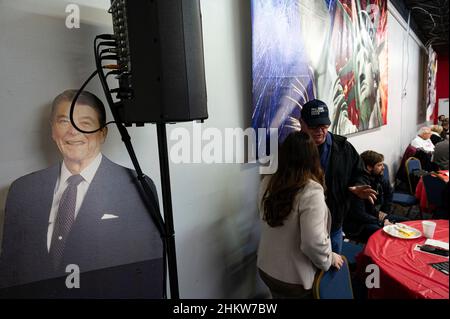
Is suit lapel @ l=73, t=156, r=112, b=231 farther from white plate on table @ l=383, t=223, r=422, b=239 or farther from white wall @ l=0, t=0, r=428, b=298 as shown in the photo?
white plate on table @ l=383, t=223, r=422, b=239

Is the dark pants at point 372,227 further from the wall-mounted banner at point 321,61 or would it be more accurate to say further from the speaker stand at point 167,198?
the speaker stand at point 167,198

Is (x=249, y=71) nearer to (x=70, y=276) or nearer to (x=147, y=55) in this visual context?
(x=147, y=55)

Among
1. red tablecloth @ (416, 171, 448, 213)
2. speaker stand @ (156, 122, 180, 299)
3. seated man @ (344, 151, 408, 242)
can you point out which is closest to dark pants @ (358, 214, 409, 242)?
seated man @ (344, 151, 408, 242)

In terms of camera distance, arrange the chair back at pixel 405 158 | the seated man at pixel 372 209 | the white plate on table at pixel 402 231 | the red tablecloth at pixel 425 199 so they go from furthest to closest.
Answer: the white plate on table at pixel 402 231 < the seated man at pixel 372 209 < the chair back at pixel 405 158 < the red tablecloth at pixel 425 199

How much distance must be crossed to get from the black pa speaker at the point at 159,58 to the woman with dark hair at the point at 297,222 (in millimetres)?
602

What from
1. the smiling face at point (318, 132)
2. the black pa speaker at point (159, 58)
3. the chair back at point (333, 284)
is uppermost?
the black pa speaker at point (159, 58)

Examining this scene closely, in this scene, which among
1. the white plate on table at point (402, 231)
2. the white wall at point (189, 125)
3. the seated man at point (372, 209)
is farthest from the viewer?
the white plate on table at point (402, 231)

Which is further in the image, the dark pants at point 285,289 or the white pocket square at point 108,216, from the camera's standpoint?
the dark pants at point 285,289

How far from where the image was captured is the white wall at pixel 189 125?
751 mm

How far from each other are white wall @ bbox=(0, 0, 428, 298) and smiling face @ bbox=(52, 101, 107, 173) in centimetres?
3

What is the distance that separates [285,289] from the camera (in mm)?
1187

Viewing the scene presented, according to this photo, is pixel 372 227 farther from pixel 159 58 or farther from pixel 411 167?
pixel 159 58

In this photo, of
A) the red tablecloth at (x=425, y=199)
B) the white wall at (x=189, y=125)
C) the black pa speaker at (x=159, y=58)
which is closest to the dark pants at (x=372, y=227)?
the white wall at (x=189, y=125)
